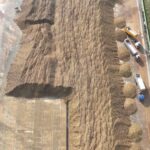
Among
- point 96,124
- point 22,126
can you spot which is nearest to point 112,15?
point 96,124

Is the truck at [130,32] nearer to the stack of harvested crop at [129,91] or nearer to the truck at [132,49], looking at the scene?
the truck at [132,49]

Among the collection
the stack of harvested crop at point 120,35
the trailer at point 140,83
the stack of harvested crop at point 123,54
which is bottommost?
the trailer at point 140,83

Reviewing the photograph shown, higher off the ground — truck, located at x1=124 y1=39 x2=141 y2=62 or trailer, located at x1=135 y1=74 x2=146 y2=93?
truck, located at x1=124 y1=39 x2=141 y2=62

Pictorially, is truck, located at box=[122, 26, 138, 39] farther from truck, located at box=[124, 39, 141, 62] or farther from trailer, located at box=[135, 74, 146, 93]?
trailer, located at box=[135, 74, 146, 93]

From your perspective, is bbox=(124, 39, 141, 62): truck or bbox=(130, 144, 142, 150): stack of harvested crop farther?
bbox=(124, 39, 141, 62): truck

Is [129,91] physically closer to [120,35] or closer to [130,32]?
[120,35]

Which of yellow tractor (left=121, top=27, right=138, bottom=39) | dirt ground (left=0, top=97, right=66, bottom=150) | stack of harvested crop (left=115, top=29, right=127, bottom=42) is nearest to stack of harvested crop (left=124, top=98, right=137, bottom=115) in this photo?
dirt ground (left=0, top=97, right=66, bottom=150)

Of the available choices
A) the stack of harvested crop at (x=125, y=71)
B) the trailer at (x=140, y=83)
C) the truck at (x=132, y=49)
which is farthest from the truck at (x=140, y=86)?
the truck at (x=132, y=49)

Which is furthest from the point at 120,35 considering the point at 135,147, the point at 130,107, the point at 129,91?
the point at 135,147

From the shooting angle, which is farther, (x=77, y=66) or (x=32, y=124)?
(x=77, y=66)

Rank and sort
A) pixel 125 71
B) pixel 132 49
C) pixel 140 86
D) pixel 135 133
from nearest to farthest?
pixel 135 133, pixel 140 86, pixel 125 71, pixel 132 49
